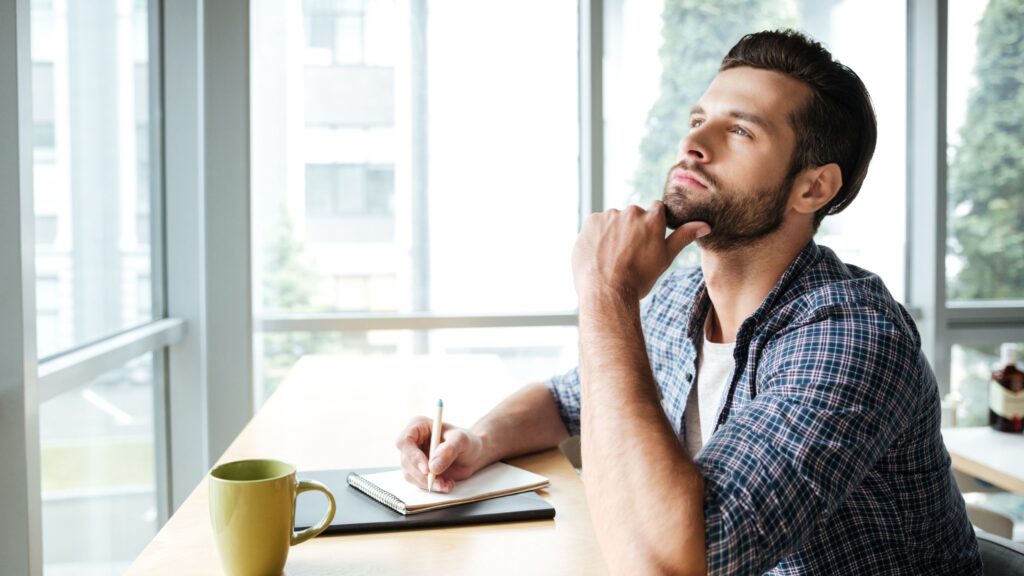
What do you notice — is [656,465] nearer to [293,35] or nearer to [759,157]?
[759,157]

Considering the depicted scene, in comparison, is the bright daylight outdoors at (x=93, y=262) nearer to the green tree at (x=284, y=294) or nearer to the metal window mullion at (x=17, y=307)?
the metal window mullion at (x=17, y=307)

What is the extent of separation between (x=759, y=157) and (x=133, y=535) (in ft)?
6.86

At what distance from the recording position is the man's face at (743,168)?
133 cm

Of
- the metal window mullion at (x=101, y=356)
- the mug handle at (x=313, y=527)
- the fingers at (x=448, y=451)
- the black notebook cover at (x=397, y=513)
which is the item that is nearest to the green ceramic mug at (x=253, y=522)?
the mug handle at (x=313, y=527)

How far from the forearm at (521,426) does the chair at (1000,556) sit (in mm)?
645

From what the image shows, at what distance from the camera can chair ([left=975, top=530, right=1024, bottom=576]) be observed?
3.53ft

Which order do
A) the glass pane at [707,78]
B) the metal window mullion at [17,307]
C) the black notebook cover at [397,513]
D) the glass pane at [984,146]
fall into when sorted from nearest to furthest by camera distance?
the black notebook cover at [397,513]
the metal window mullion at [17,307]
the glass pane at [707,78]
the glass pane at [984,146]

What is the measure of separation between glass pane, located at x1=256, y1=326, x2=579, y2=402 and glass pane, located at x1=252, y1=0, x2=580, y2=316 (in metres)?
0.10

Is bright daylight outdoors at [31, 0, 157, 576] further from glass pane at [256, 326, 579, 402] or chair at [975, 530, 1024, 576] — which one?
chair at [975, 530, 1024, 576]

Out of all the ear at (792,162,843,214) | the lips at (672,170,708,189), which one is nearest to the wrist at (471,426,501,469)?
the lips at (672,170,708,189)

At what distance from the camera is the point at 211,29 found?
2.88 meters

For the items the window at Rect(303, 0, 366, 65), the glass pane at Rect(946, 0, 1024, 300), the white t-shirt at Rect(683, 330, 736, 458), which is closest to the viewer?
the white t-shirt at Rect(683, 330, 736, 458)

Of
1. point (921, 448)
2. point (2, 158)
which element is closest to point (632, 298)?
point (921, 448)

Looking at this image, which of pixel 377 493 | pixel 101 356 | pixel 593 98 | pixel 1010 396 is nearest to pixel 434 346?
pixel 593 98
